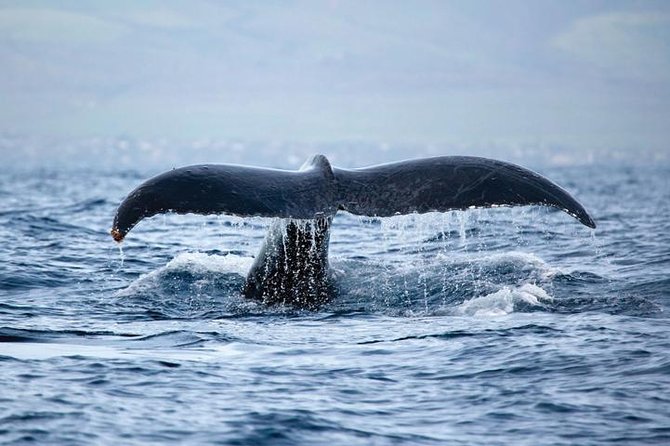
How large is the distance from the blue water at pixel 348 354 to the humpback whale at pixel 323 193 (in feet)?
1.09

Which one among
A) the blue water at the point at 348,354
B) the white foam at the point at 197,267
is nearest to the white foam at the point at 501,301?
the blue water at the point at 348,354

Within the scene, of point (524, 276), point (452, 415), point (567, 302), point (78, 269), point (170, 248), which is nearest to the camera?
point (452, 415)

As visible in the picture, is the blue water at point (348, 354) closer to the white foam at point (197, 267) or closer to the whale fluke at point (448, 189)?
the white foam at point (197, 267)

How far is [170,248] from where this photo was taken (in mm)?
15234

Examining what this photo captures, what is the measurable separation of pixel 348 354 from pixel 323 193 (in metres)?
1.25

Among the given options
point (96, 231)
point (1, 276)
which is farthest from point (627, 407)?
point (96, 231)

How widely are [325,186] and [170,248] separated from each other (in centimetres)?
746

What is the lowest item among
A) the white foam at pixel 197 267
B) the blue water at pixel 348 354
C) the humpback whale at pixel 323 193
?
the blue water at pixel 348 354

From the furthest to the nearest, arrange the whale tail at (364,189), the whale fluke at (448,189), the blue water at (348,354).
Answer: the whale fluke at (448,189)
the whale tail at (364,189)
the blue water at (348,354)

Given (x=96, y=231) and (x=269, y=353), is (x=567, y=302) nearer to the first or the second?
(x=269, y=353)

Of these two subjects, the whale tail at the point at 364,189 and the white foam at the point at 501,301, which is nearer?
the whale tail at the point at 364,189

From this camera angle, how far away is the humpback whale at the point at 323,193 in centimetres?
741

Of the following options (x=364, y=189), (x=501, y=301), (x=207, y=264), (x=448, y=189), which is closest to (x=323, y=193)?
(x=364, y=189)

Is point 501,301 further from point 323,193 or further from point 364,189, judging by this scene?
point 323,193
